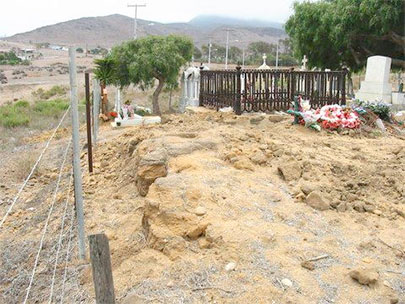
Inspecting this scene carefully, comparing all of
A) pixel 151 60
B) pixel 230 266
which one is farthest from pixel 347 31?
pixel 230 266

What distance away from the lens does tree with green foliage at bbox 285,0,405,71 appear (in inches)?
868

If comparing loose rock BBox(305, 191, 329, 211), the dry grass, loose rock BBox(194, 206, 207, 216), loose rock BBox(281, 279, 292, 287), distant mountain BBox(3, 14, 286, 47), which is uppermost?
distant mountain BBox(3, 14, 286, 47)

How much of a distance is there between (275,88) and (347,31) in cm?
1380

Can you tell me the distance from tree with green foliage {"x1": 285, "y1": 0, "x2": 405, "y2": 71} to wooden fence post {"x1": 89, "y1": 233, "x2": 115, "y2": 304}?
21307 mm

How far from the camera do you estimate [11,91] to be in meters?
43.6

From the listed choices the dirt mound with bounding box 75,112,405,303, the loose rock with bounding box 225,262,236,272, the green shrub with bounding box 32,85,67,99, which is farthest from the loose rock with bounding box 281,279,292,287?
the green shrub with bounding box 32,85,67,99

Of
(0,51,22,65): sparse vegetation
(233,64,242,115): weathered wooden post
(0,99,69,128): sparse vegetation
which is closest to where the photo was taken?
(233,64,242,115): weathered wooden post

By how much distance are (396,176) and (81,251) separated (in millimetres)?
4083

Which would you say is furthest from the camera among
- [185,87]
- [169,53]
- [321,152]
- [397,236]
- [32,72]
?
[32,72]

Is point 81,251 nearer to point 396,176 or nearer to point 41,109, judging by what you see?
point 396,176

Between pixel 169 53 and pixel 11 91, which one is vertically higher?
pixel 169 53

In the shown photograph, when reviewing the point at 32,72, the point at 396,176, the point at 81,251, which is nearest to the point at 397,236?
the point at 396,176

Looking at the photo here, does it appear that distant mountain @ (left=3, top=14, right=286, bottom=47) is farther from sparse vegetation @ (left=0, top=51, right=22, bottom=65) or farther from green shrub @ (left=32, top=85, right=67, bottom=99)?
green shrub @ (left=32, top=85, right=67, bottom=99)

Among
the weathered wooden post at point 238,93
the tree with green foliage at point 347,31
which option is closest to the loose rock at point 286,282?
the weathered wooden post at point 238,93
